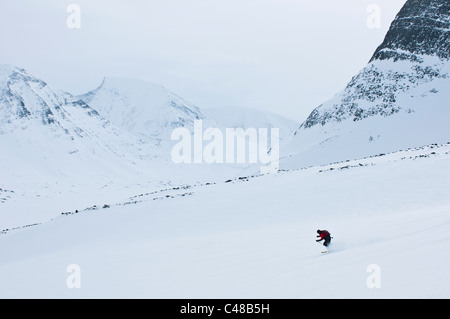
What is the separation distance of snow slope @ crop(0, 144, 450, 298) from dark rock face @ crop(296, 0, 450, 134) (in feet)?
244

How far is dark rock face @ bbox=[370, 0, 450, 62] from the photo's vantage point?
318 ft

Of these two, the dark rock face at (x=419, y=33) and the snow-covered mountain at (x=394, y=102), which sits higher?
the dark rock face at (x=419, y=33)

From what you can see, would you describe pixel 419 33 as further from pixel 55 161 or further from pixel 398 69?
pixel 55 161

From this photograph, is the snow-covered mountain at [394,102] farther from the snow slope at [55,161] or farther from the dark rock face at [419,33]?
the snow slope at [55,161]

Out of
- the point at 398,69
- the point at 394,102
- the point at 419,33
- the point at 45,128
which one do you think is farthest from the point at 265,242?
the point at 45,128

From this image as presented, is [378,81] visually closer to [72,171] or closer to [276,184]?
[276,184]

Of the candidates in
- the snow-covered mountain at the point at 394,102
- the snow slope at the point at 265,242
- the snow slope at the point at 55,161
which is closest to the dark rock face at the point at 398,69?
the snow-covered mountain at the point at 394,102

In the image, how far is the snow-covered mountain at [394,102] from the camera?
8088 centimetres

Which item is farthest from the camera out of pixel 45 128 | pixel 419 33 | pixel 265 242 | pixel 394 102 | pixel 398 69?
pixel 45 128

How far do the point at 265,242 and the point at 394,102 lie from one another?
8721 centimetres

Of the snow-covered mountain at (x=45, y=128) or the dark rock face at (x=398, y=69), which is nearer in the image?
the dark rock face at (x=398, y=69)

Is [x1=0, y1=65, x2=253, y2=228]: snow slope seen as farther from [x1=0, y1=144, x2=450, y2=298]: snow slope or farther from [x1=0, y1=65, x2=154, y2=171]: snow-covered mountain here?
[x1=0, y1=144, x2=450, y2=298]: snow slope

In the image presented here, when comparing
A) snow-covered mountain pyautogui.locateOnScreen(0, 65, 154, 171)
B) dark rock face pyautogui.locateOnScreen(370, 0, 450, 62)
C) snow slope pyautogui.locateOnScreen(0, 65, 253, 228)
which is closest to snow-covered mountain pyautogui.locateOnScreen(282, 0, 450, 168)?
dark rock face pyautogui.locateOnScreen(370, 0, 450, 62)

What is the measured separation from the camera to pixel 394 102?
9175 centimetres
